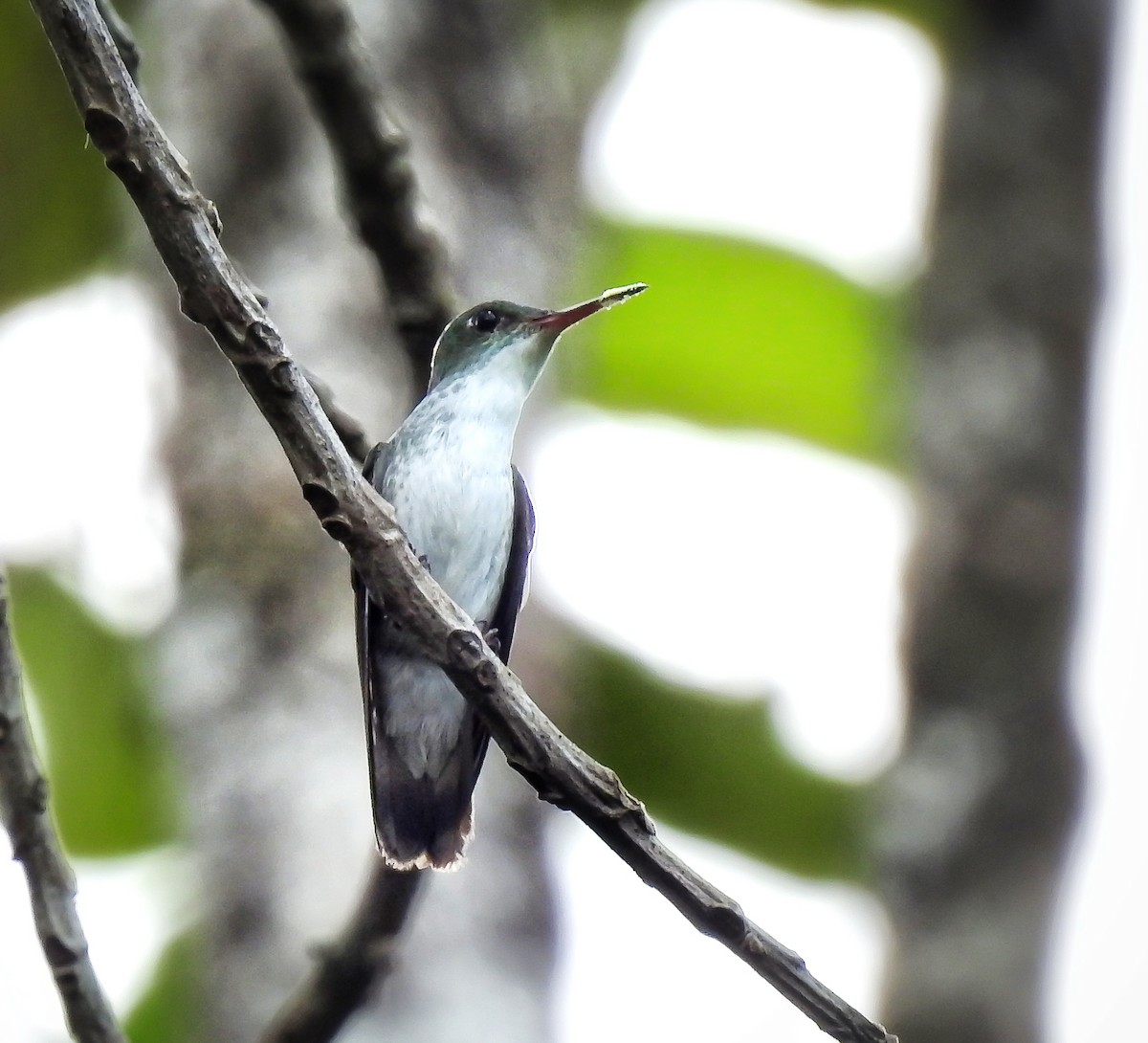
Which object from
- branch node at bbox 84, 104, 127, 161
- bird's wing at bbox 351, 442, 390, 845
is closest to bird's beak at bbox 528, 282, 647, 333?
bird's wing at bbox 351, 442, 390, 845

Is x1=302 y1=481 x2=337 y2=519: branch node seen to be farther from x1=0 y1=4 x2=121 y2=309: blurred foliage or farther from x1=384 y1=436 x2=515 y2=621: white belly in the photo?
x1=0 y1=4 x2=121 y2=309: blurred foliage

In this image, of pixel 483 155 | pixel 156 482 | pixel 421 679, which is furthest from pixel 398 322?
pixel 483 155

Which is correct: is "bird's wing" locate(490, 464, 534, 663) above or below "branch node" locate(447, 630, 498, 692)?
below

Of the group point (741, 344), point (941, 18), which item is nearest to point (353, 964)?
point (741, 344)

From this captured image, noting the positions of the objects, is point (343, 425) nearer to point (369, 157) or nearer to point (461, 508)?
point (369, 157)

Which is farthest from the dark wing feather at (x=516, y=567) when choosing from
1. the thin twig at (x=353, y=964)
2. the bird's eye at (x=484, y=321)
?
the thin twig at (x=353, y=964)

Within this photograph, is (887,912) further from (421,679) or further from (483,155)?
(483,155)

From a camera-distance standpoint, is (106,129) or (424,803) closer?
(106,129)

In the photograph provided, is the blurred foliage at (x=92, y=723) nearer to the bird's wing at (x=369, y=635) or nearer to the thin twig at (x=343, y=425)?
the bird's wing at (x=369, y=635)
